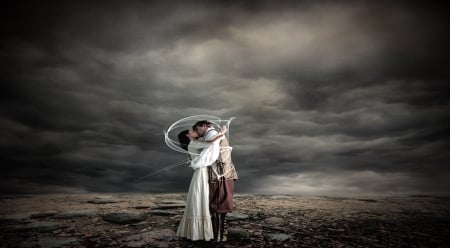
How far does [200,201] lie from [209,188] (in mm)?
366

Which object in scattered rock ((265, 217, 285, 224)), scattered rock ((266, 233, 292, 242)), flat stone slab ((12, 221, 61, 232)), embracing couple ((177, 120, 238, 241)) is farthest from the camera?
scattered rock ((265, 217, 285, 224))

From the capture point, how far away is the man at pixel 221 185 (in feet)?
21.8

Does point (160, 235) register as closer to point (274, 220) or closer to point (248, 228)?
point (248, 228)

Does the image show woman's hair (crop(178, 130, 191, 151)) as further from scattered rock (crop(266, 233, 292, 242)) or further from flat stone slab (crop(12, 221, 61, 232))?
flat stone slab (crop(12, 221, 61, 232))

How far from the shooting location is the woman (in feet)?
21.5

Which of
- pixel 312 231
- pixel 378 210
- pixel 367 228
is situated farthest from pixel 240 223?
pixel 378 210

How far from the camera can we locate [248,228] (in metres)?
8.15

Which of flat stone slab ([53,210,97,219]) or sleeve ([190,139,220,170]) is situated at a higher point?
sleeve ([190,139,220,170])

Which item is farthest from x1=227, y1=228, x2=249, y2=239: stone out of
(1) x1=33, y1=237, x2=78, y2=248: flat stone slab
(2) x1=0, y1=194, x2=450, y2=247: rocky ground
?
(1) x1=33, y1=237, x2=78, y2=248: flat stone slab

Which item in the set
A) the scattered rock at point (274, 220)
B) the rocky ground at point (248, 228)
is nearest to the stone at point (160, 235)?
the rocky ground at point (248, 228)

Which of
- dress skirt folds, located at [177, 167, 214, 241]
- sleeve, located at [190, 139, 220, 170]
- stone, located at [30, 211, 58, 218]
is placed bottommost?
stone, located at [30, 211, 58, 218]

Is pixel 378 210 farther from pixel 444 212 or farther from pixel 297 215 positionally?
pixel 297 215

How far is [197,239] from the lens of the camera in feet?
21.0

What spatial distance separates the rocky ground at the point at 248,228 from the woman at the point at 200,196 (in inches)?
10.5
